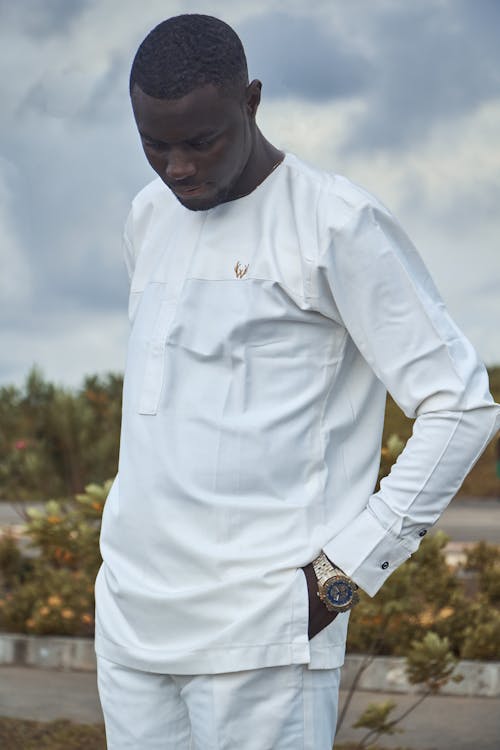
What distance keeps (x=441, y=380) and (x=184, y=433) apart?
524 millimetres

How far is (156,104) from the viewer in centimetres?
235

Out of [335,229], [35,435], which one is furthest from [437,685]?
[35,435]

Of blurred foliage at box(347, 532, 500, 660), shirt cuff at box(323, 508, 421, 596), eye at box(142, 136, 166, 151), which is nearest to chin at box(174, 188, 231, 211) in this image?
eye at box(142, 136, 166, 151)

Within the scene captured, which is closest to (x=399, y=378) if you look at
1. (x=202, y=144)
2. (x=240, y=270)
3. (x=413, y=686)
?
(x=240, y=270)

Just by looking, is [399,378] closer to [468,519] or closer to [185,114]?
[185,114]

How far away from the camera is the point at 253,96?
250 centimetres

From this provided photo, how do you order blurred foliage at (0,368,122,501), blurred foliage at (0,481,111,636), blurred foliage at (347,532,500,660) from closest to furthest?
Result: blurred foliage at (347,532,500,660), blurred foliage at (0,481,111,636), blurred foliage at (0,368,122,501)

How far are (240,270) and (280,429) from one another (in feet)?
1.11

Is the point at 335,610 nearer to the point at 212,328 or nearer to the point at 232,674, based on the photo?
the point at 232,674

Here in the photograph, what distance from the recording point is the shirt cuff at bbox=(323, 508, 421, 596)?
2.38 m

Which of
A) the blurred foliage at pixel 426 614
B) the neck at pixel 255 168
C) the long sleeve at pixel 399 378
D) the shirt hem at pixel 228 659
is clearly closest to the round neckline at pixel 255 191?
the neck at pixel 255 168

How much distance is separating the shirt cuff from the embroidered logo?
536mm

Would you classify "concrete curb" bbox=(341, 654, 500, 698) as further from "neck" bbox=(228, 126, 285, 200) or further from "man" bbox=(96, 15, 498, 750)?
"neck" bbox=(228, 126, 285, 200)

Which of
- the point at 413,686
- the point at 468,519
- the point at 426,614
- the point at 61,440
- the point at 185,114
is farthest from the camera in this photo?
the point at 468,519
